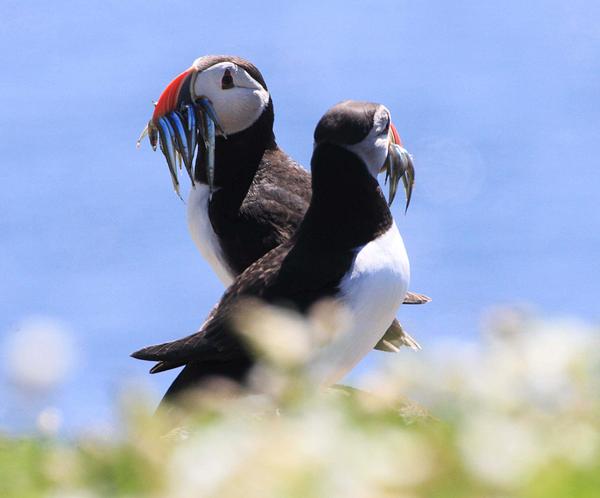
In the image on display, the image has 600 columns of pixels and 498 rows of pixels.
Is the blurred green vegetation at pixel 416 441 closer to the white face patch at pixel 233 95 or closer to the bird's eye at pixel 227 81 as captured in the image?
the white face patch at pixel 233 95

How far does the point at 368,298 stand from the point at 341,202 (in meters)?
0.59

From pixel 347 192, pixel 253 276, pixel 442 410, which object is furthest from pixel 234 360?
pixel 442 410

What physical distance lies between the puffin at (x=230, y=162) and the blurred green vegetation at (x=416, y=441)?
5175 mm

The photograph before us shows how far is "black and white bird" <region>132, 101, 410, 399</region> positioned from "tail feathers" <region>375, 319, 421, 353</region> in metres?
0.98

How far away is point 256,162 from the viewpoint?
8336 mm

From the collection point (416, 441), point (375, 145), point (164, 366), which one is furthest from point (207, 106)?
point (416, 441)

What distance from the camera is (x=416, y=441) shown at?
2.37 metres

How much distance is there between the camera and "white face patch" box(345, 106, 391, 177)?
6.68 metres

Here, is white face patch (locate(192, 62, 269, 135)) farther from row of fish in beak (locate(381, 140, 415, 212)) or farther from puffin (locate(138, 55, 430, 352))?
row of fish in beak (locate(381, 140, 415, 212))

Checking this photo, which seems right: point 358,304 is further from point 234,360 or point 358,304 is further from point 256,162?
point 256,162

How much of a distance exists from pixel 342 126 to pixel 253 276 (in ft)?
3.37

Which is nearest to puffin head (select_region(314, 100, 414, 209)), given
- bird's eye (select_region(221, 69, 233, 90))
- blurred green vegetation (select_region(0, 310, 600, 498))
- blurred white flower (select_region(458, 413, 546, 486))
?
bird's eye (select_region(221, 69, 233, 90))

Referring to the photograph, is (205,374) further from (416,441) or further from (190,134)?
(416,441)

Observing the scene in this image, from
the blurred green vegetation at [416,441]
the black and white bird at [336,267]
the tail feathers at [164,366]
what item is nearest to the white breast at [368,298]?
the black and white bird at [336,267]
